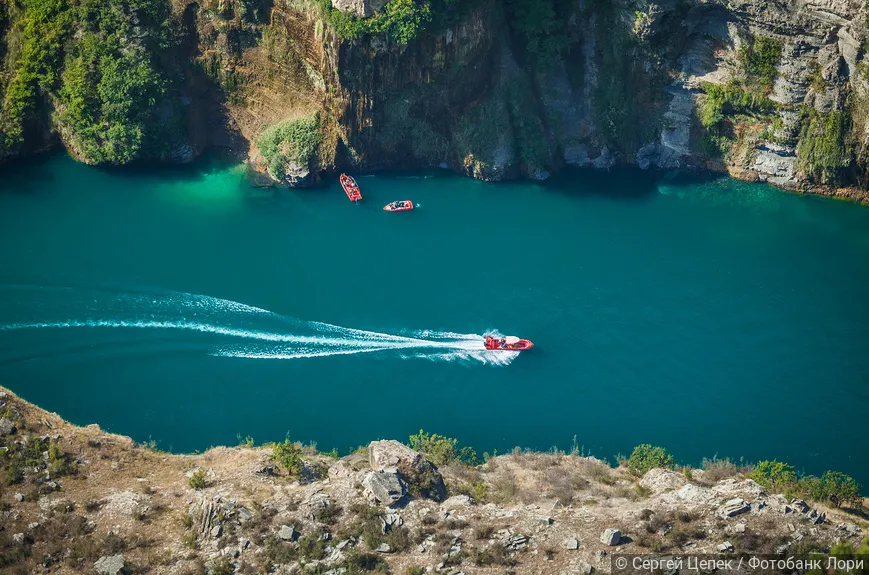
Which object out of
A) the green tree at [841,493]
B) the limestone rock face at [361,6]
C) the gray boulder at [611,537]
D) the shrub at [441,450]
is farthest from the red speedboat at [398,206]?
the green tree at [841,493]

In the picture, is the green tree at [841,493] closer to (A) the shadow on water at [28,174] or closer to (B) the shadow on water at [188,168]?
(B) the shadow on water at [188,168]

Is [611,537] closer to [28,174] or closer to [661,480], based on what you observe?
[661,480]


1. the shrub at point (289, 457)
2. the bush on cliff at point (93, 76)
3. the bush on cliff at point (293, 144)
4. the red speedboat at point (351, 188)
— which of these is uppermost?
the bush on cliff at point (93, 76)

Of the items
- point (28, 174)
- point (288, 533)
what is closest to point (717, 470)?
point (288, 533)

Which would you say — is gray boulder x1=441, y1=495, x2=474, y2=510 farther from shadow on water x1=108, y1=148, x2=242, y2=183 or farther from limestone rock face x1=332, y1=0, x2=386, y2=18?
shadow on water x1=108, y1=148, x2=242, y2=183

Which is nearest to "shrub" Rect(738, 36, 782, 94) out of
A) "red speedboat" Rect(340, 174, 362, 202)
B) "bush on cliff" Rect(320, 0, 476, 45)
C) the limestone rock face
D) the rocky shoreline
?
"bush on cliff" Rect(320, 0, 476, 45)

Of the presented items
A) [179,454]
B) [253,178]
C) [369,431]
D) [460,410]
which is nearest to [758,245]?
[460,410]
